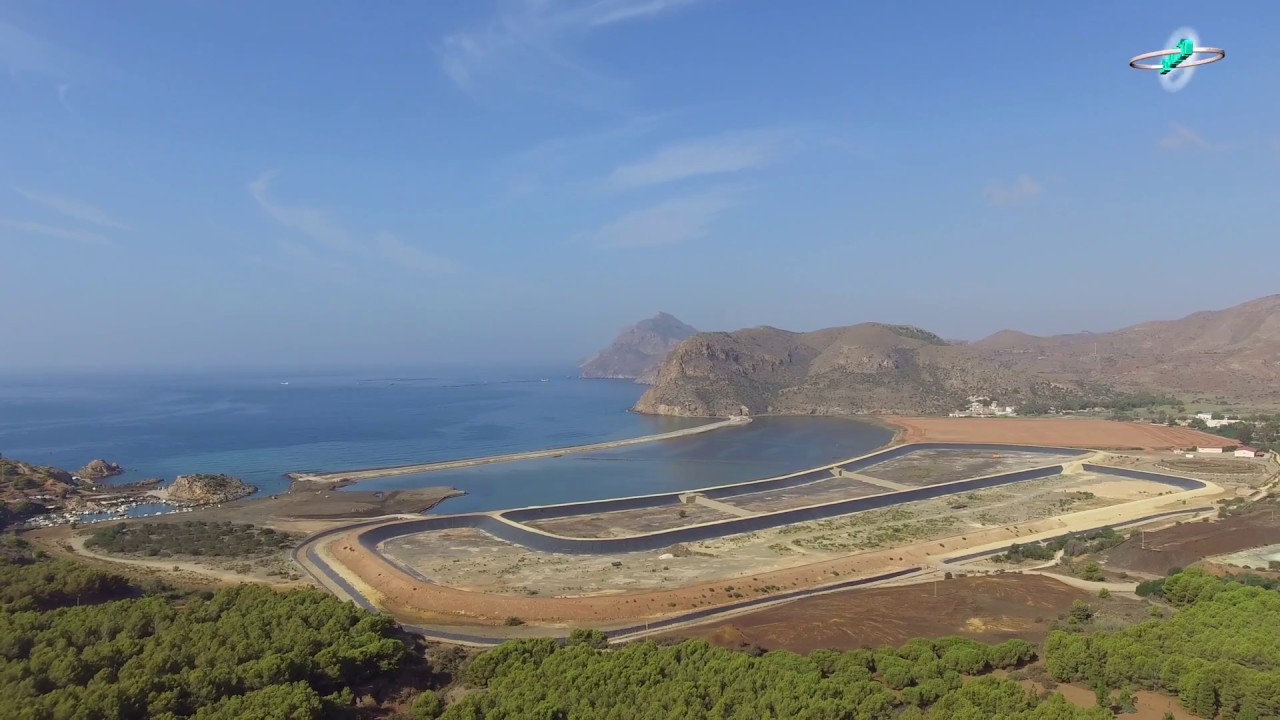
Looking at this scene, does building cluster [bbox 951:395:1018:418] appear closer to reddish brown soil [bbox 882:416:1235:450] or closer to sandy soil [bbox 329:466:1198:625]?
reddish brown soil [bbox 882:416:1235:450]

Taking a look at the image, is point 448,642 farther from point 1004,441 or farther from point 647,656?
point 1004,441

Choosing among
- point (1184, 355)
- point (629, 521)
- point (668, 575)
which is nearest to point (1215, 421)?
point (1184, 355)

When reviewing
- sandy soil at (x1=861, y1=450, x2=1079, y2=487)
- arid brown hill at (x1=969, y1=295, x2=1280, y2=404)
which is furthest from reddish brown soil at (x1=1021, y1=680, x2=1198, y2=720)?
arid brown hill at (x1=969, y1=295, x2=1280, y2=404)

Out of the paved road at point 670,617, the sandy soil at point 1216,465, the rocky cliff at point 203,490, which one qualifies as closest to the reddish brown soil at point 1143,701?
the paved road at point 670,617

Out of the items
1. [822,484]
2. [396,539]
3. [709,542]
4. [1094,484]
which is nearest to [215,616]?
[396,539]

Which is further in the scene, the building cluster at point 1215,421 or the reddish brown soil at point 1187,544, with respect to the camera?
the building cluster at point 1215,421

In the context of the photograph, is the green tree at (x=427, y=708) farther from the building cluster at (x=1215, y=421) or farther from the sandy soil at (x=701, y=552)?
the building cluster at (x=1215, y=421)
